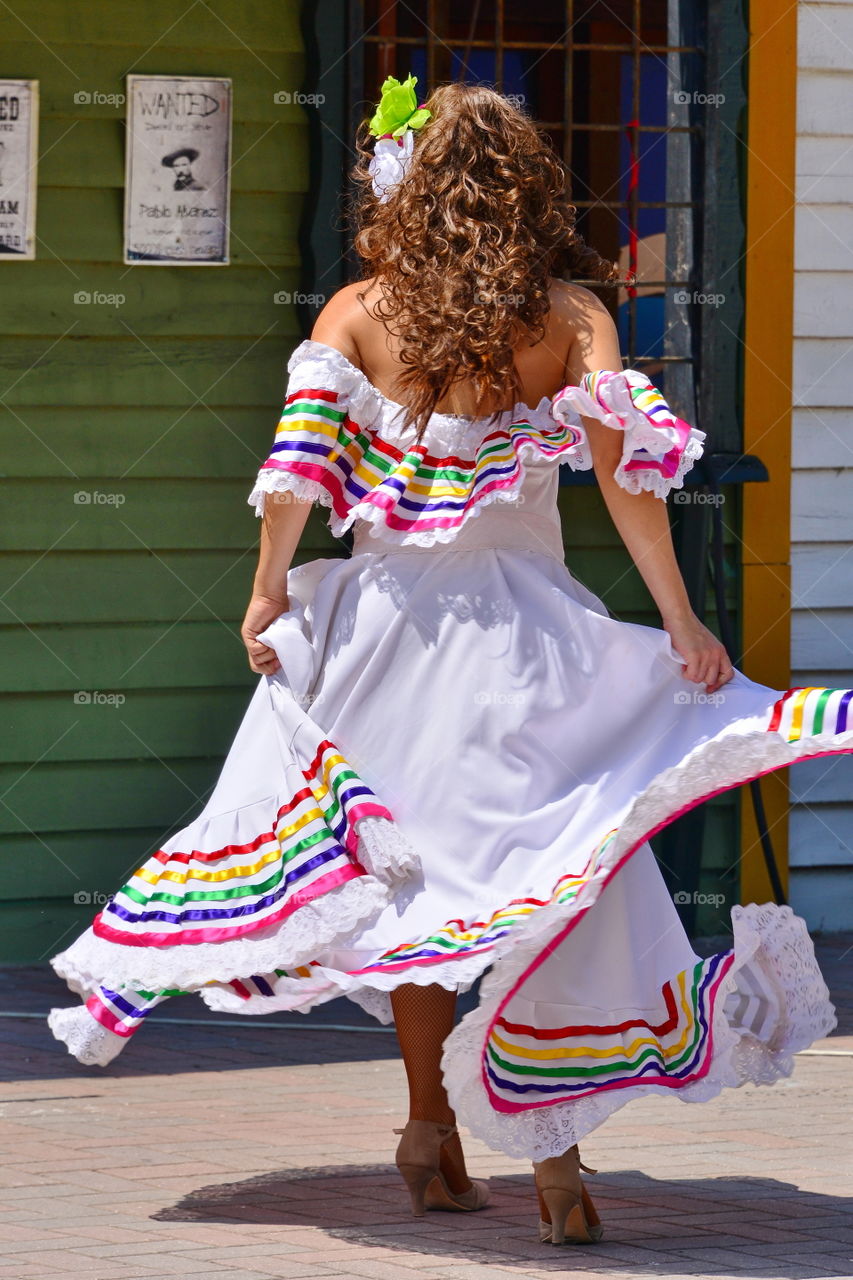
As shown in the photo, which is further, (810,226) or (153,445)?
(810,226)

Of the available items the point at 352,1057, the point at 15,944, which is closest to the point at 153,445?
the point at 15,944

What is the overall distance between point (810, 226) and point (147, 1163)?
3.58 metres

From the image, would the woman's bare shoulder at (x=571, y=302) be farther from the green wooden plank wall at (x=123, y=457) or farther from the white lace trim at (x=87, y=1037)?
the green wooden plank wall at (x=123, y=457)

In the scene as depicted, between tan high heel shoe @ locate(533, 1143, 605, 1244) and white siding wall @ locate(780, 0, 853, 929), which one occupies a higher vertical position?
white siding wall @ locate(780, 0, 853, 929)

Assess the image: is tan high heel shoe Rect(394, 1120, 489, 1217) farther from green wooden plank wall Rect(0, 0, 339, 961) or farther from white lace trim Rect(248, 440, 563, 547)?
green wooden plank wall Rect(0, 0, 339, 961)

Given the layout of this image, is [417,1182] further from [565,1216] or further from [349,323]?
[349,323]

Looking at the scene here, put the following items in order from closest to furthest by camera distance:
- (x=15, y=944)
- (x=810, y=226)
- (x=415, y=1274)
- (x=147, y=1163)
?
(x=415, y=1274), (x=147, y=1163), (x=15, y=944), (x=810, y=226)

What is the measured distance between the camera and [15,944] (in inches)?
214

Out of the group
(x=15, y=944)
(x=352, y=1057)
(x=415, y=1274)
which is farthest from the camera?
(x=15, y=944)

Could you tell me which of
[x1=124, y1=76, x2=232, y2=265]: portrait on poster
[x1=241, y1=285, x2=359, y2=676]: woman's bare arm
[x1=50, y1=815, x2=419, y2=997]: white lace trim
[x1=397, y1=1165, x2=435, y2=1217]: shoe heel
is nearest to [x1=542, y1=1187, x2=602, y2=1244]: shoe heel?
[x1=397, y1=1165, x2=435, y2=1217]: shoe heel

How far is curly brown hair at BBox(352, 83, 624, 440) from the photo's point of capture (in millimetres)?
3234

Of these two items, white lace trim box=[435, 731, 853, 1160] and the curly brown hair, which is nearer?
white lace trim box=[435, 731, 853, 1160]

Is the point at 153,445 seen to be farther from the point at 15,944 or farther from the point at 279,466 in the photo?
the point at 279,466

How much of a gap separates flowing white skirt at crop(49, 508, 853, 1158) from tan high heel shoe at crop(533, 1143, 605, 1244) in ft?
0.38
